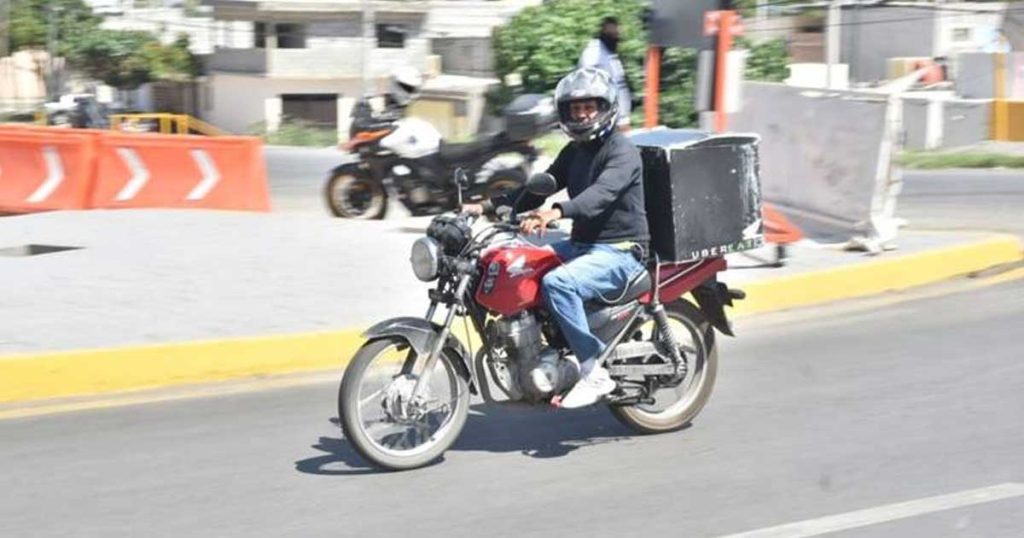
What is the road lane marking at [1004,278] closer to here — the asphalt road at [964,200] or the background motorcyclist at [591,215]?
the asphalt road at [964,200]

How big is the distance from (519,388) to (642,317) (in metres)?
0.75

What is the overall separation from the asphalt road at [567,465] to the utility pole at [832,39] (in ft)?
116

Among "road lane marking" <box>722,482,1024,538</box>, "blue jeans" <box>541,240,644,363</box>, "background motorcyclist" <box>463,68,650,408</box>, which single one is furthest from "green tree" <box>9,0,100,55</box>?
"road lane marking" <box>722,482,1024,538</box>

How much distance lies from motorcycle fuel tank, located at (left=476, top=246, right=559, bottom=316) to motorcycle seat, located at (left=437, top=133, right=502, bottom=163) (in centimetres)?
780

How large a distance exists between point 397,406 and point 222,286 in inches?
170

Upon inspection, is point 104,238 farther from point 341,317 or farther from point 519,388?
point 519,388

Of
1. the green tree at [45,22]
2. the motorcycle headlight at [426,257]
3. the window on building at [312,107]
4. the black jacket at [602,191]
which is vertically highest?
the green tree at [45,22]

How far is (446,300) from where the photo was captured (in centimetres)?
628

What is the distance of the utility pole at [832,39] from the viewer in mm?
42906

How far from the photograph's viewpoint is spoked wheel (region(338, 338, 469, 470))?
6.12m

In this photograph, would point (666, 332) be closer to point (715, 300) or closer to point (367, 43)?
point (715, 300)

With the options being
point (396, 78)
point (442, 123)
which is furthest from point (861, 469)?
point (442, 123)

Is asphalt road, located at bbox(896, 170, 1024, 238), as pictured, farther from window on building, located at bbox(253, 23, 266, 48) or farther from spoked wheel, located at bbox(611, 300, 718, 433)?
window on building, located at bbox(253, 23, 266, 48)

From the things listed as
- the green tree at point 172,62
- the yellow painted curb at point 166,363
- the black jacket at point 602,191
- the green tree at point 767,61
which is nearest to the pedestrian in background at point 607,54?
the yellow painted curb at point 166,363
